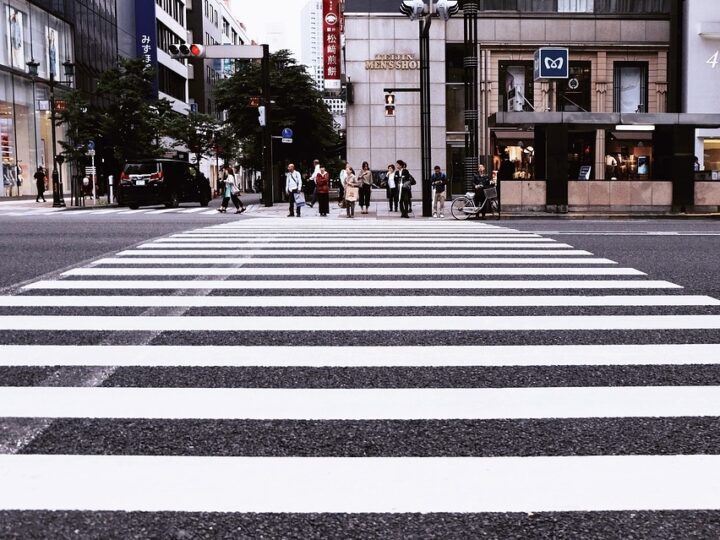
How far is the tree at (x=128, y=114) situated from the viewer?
134 ft

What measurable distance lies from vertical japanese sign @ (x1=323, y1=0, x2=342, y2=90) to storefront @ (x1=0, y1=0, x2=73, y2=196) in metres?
14.3

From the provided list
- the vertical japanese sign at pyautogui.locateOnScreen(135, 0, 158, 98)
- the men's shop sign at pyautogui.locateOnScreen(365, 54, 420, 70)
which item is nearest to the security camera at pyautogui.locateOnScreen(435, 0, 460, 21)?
the men's shop sign at pyautogui.locateOnScreen(365, 54, 420, 70)

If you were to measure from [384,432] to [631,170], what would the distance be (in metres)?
23.4

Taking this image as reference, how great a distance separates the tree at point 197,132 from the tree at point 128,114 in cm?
2109

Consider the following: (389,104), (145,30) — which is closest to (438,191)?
(389,104)

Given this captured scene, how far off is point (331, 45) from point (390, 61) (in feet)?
19.6

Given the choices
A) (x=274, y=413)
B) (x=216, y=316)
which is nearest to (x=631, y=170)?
(x=216, y=316)

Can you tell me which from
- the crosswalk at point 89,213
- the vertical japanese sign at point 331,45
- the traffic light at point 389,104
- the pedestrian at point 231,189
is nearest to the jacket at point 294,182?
the crosswalk at point 89,213

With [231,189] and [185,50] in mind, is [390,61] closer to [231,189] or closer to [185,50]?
[185,50]

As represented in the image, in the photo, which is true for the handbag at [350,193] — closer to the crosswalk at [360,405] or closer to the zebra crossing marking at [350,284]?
the zebra crossing marking at [350,284]

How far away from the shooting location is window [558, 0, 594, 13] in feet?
134

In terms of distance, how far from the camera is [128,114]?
41.2 m

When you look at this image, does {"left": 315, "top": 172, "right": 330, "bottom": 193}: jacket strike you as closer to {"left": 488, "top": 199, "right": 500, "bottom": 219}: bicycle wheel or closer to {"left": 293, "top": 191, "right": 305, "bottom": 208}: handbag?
{"left": 293, "top": 191, "right": 305, "bottom": 208}: handbag

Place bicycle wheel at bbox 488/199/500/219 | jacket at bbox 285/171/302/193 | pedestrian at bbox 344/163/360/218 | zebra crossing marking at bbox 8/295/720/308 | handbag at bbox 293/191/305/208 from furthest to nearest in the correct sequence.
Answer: handbag at bbox 293/191/305/208, jacket at bbox 285/171/302/193, pedestrian at bbox 344/163/360/218, bicycle wheel at bbox 488/199/500/219, zebra crossing marking at bbox 8/295/720/308
